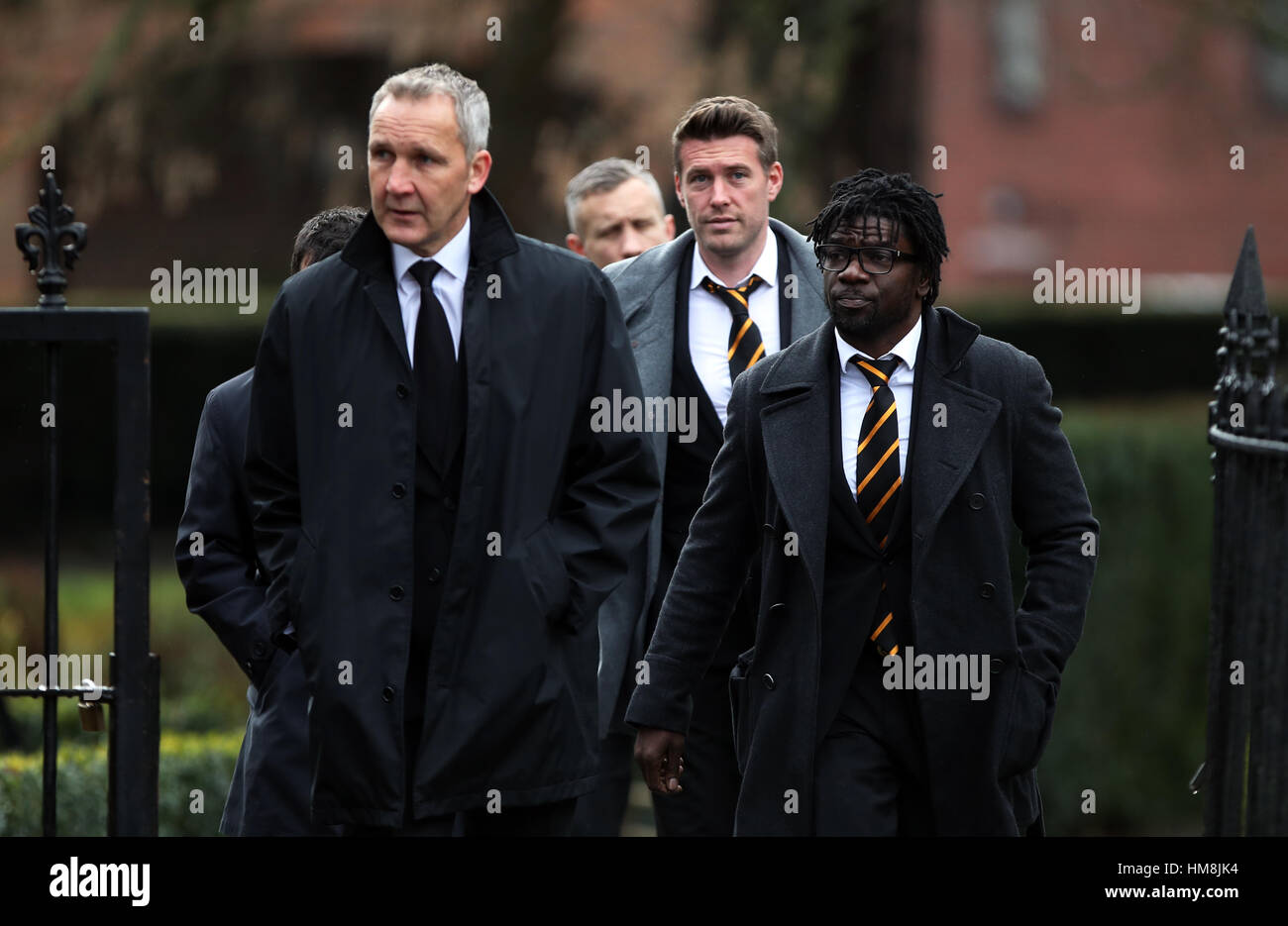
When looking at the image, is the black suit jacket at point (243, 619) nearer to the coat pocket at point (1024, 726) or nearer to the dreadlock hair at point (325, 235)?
the dreadlock hair at point (325, 235)

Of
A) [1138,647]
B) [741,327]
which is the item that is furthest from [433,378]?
[1138,647]

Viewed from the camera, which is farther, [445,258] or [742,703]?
[742,703]

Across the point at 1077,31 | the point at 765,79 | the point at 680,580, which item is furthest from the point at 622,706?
the point at 1077,31

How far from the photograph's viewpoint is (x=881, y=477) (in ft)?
13.7

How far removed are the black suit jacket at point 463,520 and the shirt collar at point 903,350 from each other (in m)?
0.49

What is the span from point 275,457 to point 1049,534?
5.64 feet

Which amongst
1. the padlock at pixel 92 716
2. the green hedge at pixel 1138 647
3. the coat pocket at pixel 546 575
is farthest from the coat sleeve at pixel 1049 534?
the green hedge at pixel 1138 647

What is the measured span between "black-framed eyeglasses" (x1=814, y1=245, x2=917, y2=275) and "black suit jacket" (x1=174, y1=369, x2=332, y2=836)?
150 centimetres

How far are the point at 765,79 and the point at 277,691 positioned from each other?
33.2 ft

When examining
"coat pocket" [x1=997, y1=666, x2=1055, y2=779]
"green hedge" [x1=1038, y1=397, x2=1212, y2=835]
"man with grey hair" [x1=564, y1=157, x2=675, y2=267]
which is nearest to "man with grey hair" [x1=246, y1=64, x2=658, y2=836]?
"coat pocket" [x1=997, y1=666, x2=1055, y2=779]

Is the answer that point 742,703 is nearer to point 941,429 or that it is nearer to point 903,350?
point 941,429

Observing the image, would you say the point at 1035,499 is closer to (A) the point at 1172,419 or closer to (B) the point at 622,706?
(B) the point at 622,706

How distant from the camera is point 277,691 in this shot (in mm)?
4578
